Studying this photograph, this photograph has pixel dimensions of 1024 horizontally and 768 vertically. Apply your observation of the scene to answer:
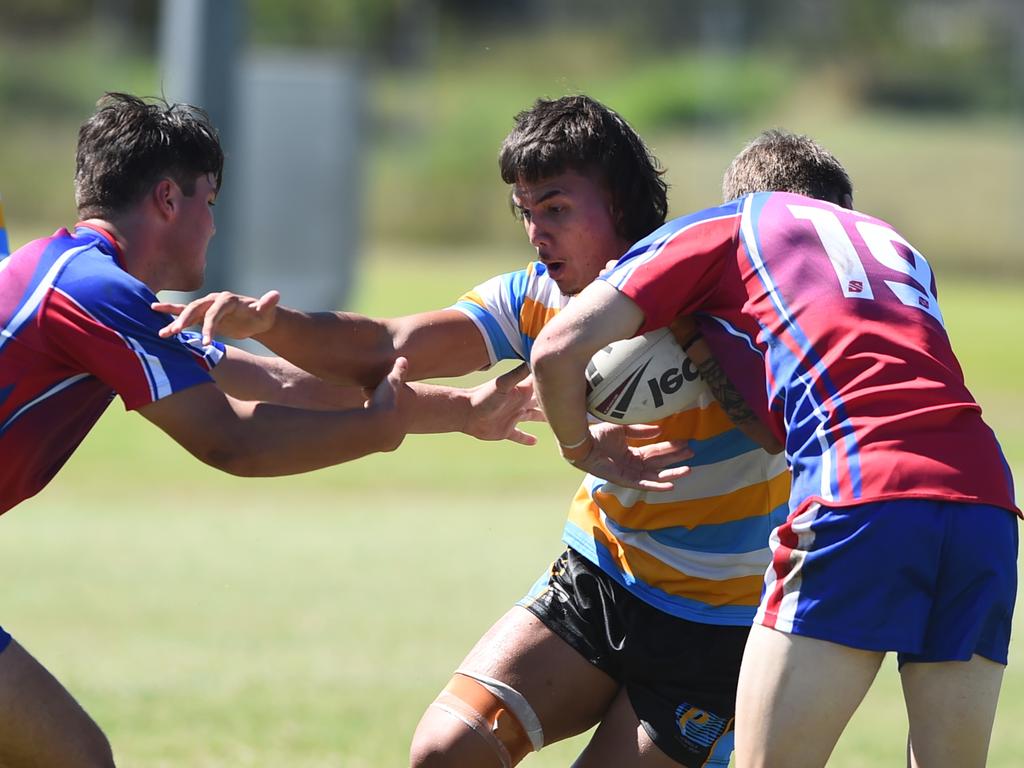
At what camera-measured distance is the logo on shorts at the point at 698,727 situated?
462cm

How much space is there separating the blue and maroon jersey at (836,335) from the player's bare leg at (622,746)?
3.58ft

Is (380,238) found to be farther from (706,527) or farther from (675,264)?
(675,264)

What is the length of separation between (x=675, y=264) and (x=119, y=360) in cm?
141

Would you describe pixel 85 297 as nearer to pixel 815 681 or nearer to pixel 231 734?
pixel 815 681

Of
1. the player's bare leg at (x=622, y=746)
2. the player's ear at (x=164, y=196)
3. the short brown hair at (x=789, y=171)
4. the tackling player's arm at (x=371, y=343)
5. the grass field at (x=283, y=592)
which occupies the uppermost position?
the short brown hair at (x=789, y=171)

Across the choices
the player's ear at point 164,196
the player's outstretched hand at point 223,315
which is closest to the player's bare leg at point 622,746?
the player's outstretched hand at point 223,315

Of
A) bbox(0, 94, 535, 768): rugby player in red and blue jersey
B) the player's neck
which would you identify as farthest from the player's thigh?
the player's neck

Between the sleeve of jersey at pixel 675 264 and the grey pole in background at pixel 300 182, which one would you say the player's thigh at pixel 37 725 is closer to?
the sleeve of jersey at pixel 675 264

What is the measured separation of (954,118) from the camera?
135 feet

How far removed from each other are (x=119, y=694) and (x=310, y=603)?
7.65ft

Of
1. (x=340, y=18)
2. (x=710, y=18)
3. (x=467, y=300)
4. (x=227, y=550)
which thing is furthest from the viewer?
(x=340, y=18)

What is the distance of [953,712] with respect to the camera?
3.67 metres

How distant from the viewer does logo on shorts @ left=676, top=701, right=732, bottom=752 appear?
4.62 m

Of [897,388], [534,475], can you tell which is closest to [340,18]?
[534,475]
